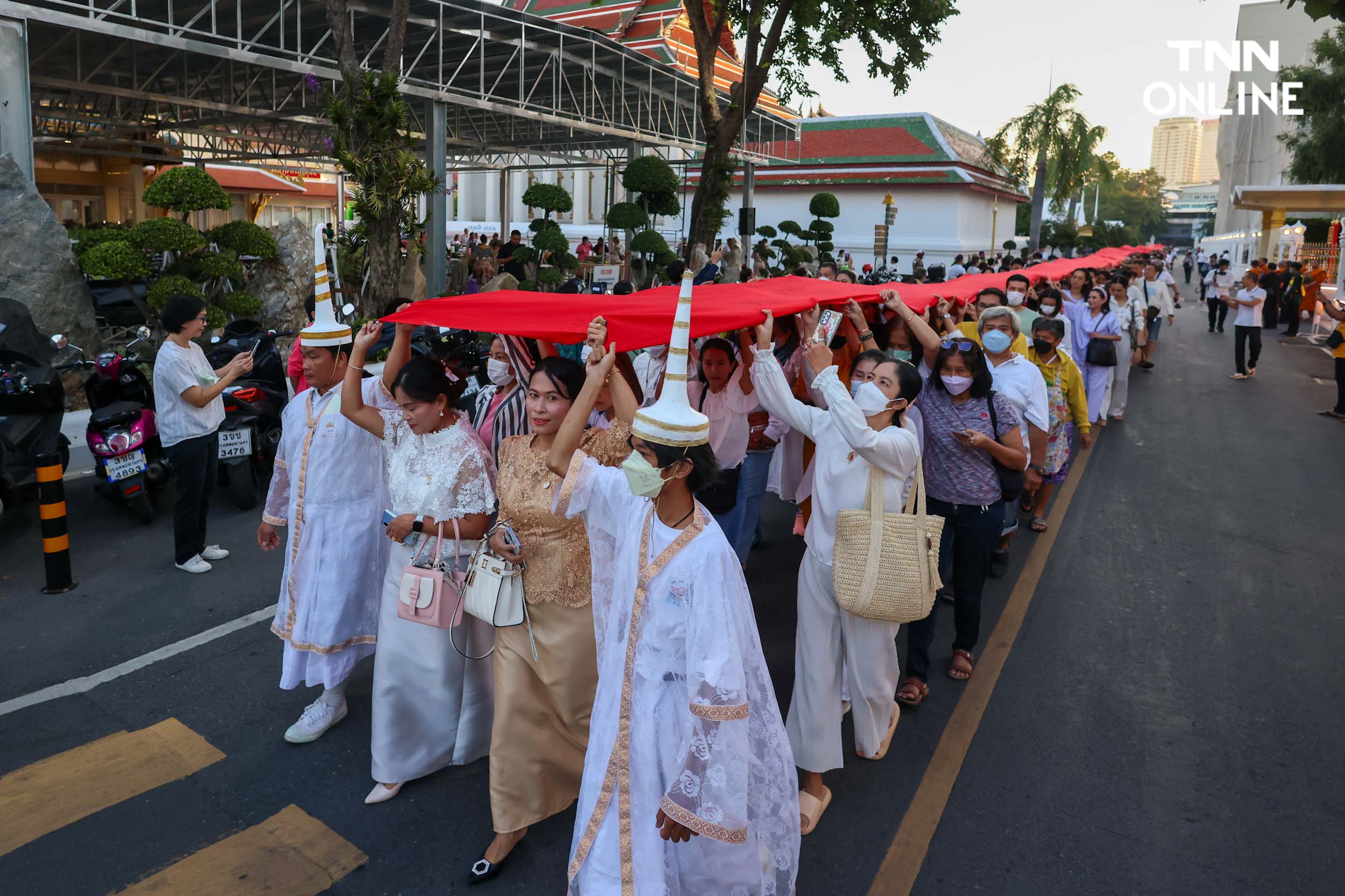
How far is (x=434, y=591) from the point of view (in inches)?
137

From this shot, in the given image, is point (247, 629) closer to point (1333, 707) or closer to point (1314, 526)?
point (1333, 707)

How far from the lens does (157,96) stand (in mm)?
19344

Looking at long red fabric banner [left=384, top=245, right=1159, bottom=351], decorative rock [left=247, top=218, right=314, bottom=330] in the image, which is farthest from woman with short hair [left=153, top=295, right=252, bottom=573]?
decorative rock [left=247, top=218, right=314, bottom=330]

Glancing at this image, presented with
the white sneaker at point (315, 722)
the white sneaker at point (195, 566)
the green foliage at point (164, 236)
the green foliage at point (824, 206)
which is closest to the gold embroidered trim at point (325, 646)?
the white sneaker at point (315, 722)

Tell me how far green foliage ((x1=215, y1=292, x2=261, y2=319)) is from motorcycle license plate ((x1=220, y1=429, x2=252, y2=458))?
4.51 metres

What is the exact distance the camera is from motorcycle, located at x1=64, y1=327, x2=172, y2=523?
6.53 meters

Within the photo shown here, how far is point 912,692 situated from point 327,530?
2.85 meters

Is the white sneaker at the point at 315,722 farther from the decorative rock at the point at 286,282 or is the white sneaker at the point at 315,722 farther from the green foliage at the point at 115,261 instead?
the decorative rock at the point at 286,282

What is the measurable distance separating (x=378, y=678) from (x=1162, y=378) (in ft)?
53.3

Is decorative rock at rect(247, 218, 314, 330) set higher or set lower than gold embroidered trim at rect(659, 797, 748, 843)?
higher

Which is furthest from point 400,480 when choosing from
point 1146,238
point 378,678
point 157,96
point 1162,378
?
point 1146,238

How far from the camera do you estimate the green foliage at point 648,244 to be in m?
18.4

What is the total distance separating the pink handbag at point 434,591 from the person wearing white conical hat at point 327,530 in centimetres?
61

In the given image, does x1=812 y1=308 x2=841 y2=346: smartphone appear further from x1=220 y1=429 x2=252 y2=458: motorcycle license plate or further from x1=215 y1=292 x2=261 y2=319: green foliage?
x1=215 y1=292 x2=261 y2=319: green foliage
